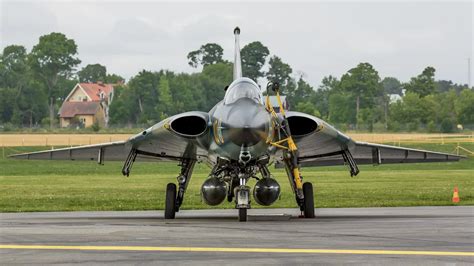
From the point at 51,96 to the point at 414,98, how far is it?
138 ft

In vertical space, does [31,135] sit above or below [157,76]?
below

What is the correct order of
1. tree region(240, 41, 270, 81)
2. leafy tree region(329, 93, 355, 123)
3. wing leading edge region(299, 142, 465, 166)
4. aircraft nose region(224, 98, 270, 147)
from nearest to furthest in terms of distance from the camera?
aircraft nose region(224, 98, 270, 147) < wing leading edge region(299, 142, 465, 166) < tree region(240, 41, 270, 81) < leafy tree region(329, 93, 355, 123)

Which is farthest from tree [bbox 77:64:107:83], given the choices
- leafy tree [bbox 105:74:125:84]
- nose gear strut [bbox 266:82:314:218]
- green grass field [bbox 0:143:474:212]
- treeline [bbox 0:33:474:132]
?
nose gear strut [bbox 266:82:314:218]

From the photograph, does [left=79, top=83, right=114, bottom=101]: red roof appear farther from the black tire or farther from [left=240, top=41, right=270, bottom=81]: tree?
the black tire

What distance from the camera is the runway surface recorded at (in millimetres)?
10836

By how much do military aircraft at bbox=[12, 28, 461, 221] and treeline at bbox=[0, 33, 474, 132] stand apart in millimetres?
56757

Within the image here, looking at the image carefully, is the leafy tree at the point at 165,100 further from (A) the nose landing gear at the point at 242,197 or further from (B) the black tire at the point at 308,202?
(A) the nose landing gear at the point at 242,197

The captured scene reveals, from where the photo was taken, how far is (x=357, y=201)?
2686 centimetres

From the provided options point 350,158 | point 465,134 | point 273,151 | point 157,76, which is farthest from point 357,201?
point 465,134

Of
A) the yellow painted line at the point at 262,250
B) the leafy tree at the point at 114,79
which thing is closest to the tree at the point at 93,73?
the leafy tree at the point at 114,79

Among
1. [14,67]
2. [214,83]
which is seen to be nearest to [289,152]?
[214,83]

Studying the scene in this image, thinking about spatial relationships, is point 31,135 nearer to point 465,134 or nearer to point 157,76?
point 157,76

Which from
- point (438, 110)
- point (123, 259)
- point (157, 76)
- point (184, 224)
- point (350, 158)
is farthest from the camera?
point (438, 110)

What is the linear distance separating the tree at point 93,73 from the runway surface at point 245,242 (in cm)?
13870
